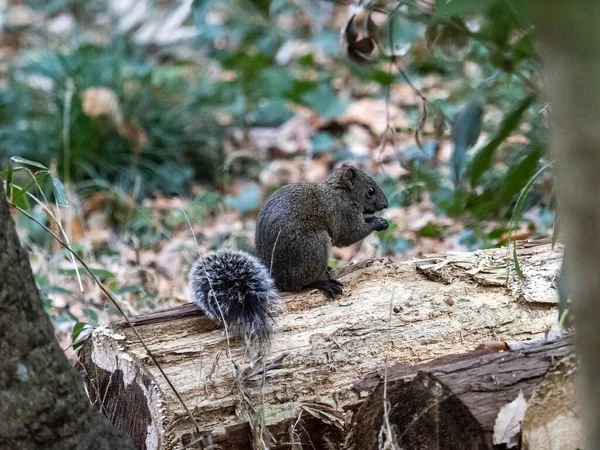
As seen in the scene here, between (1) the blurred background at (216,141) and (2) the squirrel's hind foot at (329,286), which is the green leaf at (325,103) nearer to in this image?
(1) the blurred background at (216,141)

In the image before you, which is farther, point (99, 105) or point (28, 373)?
point (99, 105)

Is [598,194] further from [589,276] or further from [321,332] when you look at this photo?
[321,332]

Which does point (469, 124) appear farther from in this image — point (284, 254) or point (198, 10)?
point (284, 254)

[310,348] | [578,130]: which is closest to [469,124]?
[310,348]

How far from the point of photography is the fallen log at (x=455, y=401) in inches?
77.1

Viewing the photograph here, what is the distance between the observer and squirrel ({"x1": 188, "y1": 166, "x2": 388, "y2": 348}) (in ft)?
8.57

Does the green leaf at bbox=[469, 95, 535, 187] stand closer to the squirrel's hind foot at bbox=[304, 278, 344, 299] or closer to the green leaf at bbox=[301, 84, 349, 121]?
the squirrel's hind foot at bbox=[304, 278, 344, 299]

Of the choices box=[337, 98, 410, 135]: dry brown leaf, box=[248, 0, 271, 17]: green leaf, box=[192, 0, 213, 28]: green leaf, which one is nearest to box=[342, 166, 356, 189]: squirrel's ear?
box=[192, 0, 213, 28]: green leaf

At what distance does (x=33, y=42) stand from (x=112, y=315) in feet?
22.3

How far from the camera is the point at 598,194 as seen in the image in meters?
0.84

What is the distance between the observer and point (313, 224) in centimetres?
345

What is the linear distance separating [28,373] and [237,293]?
92 centimetres

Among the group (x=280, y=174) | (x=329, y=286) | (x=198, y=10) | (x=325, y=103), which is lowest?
(x=329, y=286)

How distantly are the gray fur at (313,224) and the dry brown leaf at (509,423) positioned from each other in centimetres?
93
